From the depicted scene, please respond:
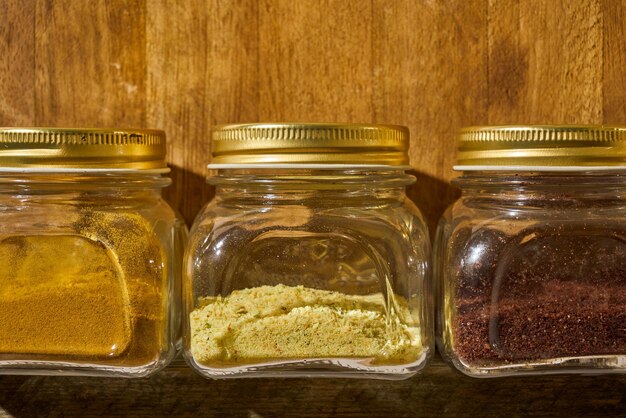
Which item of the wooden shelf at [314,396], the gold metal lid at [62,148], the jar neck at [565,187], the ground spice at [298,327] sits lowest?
the wooden shelf at [314,396]

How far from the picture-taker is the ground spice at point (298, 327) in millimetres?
669

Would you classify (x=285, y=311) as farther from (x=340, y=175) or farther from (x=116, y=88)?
(x=116, y=88)

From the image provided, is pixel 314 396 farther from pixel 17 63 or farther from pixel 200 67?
pixel 17 63

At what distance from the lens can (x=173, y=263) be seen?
0.74 meters

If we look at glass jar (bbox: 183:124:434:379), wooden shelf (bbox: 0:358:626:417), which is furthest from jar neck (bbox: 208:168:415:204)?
wooden shelf (bbox: 0:358:626:417)

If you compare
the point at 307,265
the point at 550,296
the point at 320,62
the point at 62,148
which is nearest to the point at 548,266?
the point at 550,296

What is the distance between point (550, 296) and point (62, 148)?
0.45 meters

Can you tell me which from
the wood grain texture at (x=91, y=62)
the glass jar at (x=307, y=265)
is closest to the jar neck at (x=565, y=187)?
the glass jar at (x=307, y=265)

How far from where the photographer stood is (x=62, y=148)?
671 millimetres

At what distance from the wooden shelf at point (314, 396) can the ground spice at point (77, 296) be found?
0.10 metres

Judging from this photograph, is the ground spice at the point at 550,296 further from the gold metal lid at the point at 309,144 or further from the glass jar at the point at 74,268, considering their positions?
the glass jar at the point at 74,268

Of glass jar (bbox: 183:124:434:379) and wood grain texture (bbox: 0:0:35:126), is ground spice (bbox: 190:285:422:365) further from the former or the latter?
wood grain texture (bbox: 0:0:35:126)

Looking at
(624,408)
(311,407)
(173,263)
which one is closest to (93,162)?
(173,263)

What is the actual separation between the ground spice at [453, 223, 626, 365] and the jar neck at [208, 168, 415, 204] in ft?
0.41
